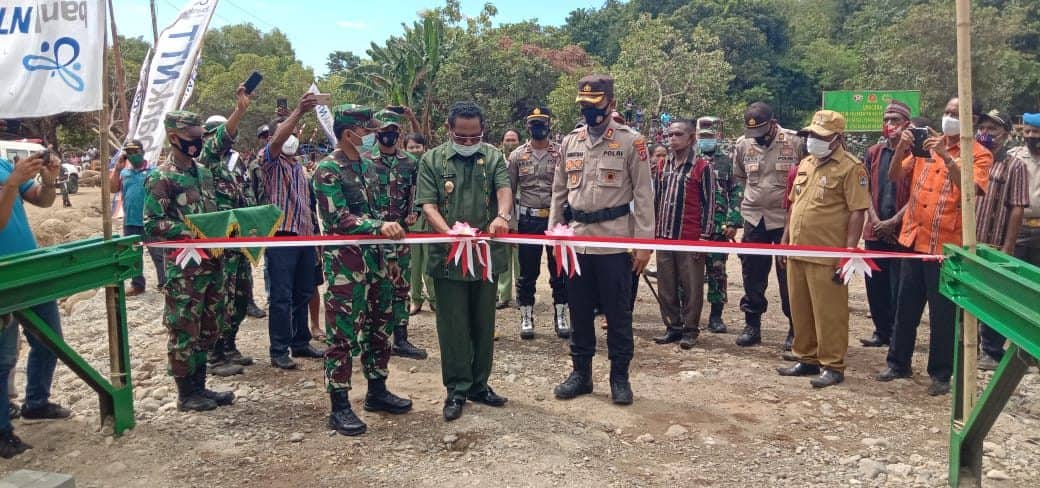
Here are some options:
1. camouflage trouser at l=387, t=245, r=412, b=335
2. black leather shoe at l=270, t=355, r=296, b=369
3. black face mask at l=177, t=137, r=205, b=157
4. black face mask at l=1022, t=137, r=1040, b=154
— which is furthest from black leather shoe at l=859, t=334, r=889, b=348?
black face mask at l=177, t=137, r=205, b=157

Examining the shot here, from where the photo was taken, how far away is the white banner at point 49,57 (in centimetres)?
374

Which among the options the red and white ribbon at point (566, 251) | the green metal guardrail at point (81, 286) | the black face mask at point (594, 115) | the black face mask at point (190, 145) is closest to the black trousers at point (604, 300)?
→ the red and white ribbon at point (566, 251)

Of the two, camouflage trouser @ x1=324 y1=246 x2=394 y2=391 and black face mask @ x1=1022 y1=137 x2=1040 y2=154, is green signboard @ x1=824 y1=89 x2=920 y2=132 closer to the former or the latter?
black face mask @ x1=1022 y1=137 x2=1040 y2=154

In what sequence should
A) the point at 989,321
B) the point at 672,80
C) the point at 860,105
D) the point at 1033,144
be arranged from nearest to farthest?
the point at 989,321 → the point at 1033,144 → the point at 860,105 → the point at 672,80

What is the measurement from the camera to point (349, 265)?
170 inches

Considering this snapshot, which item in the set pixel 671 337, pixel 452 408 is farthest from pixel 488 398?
pixel 671 337

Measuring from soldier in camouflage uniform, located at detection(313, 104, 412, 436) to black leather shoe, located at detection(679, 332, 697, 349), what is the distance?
2.86 metres

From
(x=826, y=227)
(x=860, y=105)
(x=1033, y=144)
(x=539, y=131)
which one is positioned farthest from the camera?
(x=860, y=105)

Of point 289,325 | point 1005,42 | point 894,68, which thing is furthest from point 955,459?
point 1005,42

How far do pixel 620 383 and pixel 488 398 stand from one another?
895mm

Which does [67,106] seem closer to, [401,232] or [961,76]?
[401,232]

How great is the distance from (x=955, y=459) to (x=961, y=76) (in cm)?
181

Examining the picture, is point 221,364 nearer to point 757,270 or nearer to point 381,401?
point 381,401

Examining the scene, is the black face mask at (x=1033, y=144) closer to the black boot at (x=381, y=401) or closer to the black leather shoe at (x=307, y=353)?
the black boot at (x=381, y=401)
